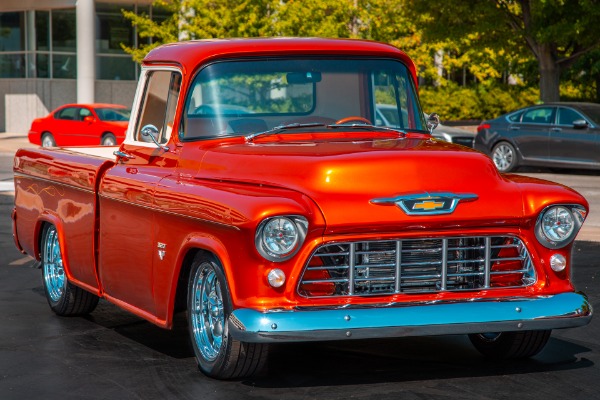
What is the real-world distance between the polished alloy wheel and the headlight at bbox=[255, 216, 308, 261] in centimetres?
1941

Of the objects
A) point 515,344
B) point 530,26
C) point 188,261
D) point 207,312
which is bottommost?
point 515,344

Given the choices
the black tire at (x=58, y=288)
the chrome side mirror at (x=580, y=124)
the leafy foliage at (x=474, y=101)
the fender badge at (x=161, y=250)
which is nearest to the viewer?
the fender badge at (x=161, y=250)

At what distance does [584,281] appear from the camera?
35.2ft

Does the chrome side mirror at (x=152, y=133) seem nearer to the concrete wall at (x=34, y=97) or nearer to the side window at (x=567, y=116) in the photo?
the side window at (x=567, y=116)

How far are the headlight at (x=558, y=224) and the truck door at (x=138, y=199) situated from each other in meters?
2.24

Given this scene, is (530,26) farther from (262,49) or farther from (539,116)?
(262,49)

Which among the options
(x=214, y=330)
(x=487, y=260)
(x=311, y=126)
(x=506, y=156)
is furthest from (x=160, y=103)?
(x=506, y=156)

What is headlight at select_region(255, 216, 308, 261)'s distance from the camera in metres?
6.35

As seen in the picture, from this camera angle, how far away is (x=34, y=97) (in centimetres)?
4653

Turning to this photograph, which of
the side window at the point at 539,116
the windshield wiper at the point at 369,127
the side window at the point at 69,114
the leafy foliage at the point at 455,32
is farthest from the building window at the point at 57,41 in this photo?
the windshield wiper at the point at 369,127

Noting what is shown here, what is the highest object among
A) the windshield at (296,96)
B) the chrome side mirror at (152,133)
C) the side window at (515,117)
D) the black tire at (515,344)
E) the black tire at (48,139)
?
the windshield at (296,96)

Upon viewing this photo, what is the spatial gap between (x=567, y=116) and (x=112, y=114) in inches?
593

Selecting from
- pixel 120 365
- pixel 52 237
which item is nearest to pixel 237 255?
pixel 120 365

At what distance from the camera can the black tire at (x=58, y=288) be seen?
9133 millimetres
